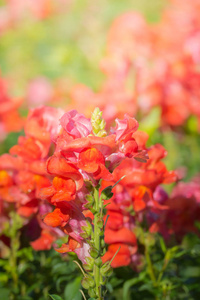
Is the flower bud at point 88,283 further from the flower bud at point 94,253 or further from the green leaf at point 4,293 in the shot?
the green leaf at point 4,293

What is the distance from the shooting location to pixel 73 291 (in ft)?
2.37

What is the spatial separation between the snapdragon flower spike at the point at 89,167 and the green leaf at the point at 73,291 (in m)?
0.12

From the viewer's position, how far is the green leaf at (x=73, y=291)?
709mm

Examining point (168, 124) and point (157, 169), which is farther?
point (168, 124)

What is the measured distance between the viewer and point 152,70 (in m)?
1.66

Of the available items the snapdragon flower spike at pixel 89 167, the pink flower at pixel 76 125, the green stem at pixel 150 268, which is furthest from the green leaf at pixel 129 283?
the pink flower at pixel 76 125

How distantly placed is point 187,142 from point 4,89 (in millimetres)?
935

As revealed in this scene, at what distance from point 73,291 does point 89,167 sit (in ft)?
0.89

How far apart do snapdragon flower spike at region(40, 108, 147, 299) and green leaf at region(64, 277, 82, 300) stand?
0.12 m

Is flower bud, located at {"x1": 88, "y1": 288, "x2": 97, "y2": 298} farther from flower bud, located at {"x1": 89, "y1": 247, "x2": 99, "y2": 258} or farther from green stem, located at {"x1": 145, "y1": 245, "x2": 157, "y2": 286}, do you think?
green stem, located at {"x1": 145, "y1": 245, "x2": 157, "y2": 286}

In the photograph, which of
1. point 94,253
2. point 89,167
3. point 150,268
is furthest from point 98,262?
point 150,268

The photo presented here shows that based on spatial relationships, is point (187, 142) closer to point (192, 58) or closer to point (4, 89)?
point (192, 58)

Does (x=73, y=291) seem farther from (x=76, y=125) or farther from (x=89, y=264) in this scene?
(x=76, y=125)

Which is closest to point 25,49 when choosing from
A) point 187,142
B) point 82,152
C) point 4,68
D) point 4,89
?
point 4,68
